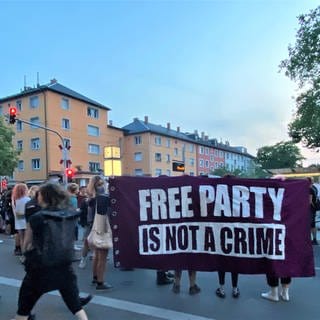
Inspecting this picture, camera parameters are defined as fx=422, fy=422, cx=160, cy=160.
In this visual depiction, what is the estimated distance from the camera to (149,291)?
670cm

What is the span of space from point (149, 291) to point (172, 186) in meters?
1.76

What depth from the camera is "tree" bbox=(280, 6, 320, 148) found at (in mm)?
28969

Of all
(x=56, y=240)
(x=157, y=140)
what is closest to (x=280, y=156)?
(x=157, y=140)

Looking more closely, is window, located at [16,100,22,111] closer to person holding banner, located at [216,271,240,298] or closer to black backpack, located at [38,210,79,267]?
person holding banner, located at [216,271,240,298]

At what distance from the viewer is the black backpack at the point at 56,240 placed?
426 cm

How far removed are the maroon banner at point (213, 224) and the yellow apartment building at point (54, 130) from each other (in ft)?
140

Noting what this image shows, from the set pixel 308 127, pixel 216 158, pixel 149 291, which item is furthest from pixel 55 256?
pixel 216 158

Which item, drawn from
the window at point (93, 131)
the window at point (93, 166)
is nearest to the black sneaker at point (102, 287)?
the window at point (93, 166)

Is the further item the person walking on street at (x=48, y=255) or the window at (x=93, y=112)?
the window at (x=93, y=112)

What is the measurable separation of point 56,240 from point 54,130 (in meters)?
47.4

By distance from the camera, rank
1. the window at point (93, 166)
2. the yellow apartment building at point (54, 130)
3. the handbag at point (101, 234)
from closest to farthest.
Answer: the handbag at point (101, 234) < the yellow apartment building at point (54, 130) < the window at point (93, 166)

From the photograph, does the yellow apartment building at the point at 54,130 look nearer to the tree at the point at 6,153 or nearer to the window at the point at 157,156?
the tree at the point at 6,153

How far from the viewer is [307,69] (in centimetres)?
3012

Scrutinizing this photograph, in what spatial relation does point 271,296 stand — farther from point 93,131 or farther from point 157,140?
point 157,140
